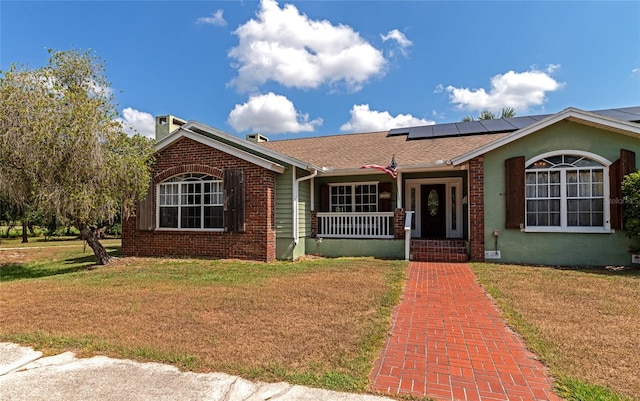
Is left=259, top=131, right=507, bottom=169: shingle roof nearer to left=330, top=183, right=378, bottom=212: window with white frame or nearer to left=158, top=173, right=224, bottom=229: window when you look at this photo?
left=330, top=183, right=378, bottom=212: window with white frame

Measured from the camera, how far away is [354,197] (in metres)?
13.1

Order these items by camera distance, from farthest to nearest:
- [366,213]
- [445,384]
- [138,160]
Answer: [366,213] → [138,160] → [445,384]

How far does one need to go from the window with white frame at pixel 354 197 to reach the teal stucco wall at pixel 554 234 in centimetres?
389

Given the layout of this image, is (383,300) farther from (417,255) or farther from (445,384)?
(417,255)

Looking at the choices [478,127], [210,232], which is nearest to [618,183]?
[478,127]

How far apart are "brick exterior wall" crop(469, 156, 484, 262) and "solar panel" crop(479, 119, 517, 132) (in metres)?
4.08

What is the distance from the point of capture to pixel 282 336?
4.27m

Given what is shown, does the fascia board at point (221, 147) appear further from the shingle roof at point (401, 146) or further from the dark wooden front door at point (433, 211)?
the dark wooden front door at point (433, 211)

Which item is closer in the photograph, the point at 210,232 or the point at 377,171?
the point at 210,232

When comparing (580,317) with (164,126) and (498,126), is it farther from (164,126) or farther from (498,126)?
(164,126)

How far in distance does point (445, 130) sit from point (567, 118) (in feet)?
17.8

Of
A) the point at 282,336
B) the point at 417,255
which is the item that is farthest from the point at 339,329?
the point at 417,255

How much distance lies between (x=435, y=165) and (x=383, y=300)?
6.05 metres

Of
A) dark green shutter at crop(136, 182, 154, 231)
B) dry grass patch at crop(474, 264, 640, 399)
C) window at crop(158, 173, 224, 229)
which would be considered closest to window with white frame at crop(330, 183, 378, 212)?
window at crop(158, 173, 224, 229)
